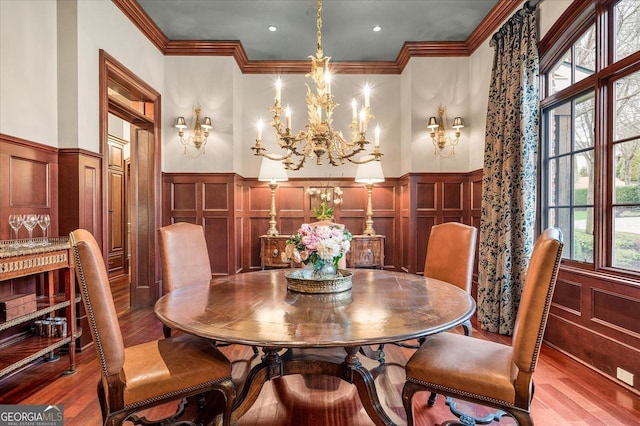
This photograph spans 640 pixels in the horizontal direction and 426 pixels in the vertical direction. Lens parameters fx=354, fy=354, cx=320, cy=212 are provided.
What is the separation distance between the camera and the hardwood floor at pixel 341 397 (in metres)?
1.96

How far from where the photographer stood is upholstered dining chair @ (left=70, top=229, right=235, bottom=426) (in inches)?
53.2

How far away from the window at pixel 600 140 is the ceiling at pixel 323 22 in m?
1.22

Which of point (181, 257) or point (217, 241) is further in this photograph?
point (217, 241)

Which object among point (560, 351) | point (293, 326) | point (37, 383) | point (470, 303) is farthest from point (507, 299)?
point (37, 383)

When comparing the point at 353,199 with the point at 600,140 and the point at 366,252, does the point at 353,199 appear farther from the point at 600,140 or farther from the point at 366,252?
the point at 600,140

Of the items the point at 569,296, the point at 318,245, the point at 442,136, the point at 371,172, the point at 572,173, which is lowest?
the point at 569,296

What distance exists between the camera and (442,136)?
442 cm

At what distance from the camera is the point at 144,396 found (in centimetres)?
144

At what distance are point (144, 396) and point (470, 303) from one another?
4.97 feet

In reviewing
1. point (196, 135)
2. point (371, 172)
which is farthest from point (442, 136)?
point (196, 135)

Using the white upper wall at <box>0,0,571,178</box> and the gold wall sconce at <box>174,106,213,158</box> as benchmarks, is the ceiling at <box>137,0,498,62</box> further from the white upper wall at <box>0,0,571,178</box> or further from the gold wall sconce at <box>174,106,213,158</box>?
the gold wall sconce at <box>174,106,213,158</box>

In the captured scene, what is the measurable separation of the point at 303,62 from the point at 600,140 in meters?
3.53

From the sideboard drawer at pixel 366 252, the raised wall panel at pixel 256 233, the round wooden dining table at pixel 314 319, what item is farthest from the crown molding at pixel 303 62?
the round wooden dining table at pixel 314 319

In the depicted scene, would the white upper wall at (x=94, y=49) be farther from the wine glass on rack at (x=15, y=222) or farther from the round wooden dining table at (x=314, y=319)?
the round wooden dining table at (x=314, y=319)
